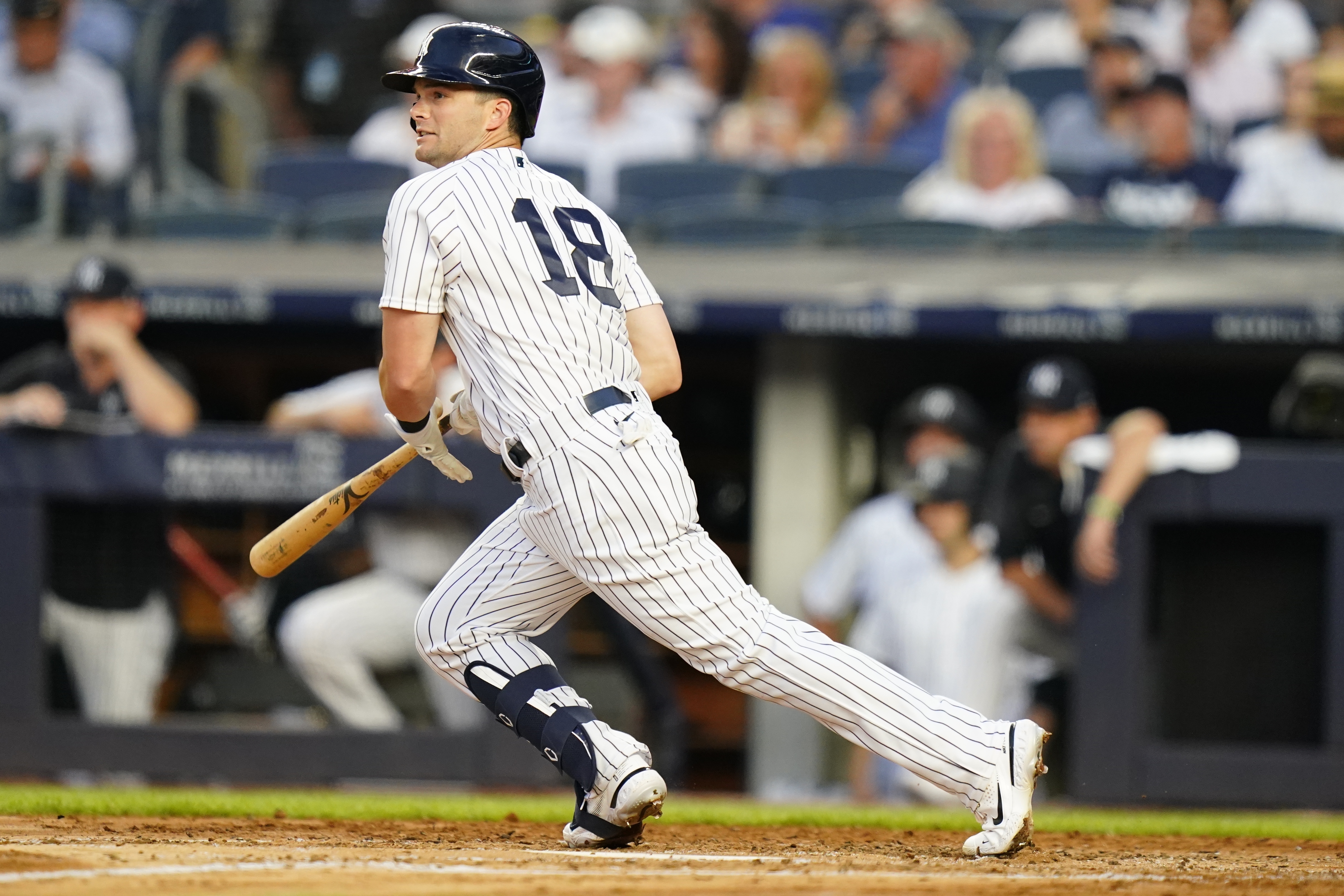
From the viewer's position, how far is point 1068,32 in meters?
8.16

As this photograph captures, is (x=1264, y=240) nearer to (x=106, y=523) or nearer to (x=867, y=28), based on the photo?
(x=867, y=28)

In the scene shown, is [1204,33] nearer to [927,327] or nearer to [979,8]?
[979,8]

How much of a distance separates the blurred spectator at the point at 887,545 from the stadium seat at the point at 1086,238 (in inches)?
32.6

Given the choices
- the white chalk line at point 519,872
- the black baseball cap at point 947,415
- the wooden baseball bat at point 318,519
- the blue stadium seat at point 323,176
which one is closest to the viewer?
the white chalk line at point 519,872

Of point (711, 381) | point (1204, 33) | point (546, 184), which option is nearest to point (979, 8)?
point (1204, 33)

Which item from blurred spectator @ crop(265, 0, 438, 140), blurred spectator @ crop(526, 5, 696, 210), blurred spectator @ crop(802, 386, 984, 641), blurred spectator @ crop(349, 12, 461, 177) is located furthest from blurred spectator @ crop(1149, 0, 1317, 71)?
blurred spectator @ crop(265, 0, 438, 140)

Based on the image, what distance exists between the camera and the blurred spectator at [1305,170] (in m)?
6.70

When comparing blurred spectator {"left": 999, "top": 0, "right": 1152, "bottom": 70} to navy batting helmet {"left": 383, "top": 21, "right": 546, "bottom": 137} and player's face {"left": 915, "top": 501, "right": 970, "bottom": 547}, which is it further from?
navy batting helmet {"left": 383, "top": 21, "right": 546, "bottom": 137}

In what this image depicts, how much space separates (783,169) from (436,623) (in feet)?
14.1

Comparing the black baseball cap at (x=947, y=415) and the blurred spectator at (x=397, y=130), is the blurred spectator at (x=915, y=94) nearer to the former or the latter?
the black baseball cap at (x=947, y=415)

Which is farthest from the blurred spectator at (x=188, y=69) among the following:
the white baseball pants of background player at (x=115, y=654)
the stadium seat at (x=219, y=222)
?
the white baseball pants of background player at (x=115, y=654)

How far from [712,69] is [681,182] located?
83cm

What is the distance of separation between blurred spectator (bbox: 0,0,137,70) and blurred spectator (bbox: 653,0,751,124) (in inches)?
83.1

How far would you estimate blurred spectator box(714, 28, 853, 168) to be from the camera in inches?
297
